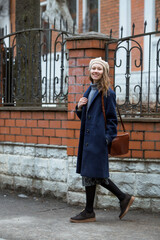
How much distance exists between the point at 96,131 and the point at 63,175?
4.93 ft

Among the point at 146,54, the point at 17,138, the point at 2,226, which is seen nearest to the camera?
the point at 2,226

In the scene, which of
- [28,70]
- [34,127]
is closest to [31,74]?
[28,70]

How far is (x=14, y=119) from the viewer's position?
711 cm

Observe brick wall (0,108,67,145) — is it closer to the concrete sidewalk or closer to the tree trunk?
the tree trunk

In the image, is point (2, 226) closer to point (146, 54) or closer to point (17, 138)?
point (17, 138)

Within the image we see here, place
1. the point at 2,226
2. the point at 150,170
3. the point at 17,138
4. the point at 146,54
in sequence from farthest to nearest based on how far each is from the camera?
the point at 146,54 < the point at 17,138 < the point at 150,170 < the point at 2,226

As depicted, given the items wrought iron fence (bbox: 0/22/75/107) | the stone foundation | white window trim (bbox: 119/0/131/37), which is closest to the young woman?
the stone foundation

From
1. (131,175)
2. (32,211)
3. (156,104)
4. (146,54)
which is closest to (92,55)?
(156,104)

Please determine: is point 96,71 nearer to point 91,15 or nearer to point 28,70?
point 28,70

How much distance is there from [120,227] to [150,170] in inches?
38.9

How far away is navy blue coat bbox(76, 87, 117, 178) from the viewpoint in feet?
16.5

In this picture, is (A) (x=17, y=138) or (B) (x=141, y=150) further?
(A) (x=17, y=138)

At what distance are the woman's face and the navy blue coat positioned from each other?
0.16 meters

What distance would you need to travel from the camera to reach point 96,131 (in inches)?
198
